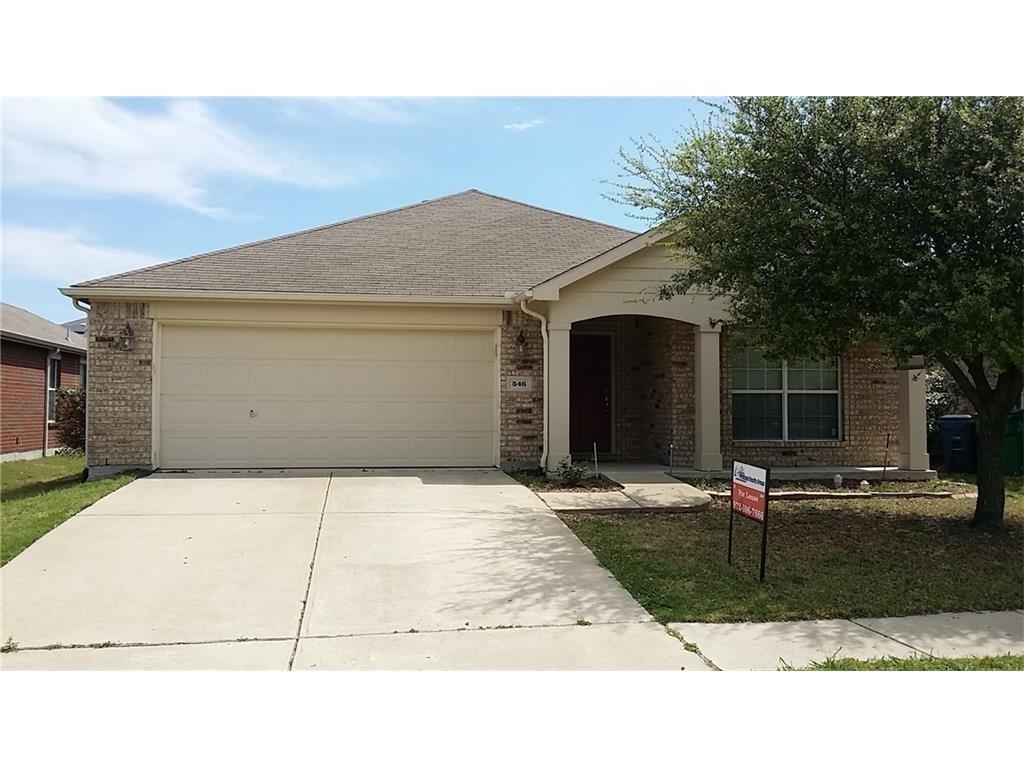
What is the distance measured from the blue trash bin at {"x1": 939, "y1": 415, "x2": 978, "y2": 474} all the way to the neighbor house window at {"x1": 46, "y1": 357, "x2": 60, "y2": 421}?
1898 cm

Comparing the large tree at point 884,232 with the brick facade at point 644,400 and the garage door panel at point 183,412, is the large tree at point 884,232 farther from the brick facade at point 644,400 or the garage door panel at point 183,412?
the garage door panel at point 183,412

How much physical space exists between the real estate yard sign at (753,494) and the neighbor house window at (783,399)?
6166mm

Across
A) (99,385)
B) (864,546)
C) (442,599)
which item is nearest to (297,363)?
(99,385)

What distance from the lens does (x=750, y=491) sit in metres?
6.71

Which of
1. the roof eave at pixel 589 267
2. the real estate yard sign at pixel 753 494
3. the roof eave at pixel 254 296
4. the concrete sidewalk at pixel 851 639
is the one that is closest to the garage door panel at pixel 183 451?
the roof eave at pixel 254 296

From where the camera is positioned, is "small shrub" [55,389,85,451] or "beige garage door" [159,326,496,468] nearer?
"beige garage door" [159,326,496,468]

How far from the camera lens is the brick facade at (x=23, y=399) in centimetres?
1591

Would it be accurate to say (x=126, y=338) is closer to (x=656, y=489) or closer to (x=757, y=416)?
(x=656, y=489)

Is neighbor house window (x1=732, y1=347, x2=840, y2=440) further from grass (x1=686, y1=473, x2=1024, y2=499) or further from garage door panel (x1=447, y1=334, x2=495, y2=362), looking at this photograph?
garage door panel (x1=447, y1=334, x2=495, y2=362)

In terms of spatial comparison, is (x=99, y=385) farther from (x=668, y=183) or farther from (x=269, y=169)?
(x=668, y=183)

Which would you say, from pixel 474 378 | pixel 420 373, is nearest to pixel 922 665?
pixel 474 378

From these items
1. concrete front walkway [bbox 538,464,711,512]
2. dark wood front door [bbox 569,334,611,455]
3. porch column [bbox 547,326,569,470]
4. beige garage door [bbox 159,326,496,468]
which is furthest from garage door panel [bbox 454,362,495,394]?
concrete front walkway [bbox 538,464,711,512]

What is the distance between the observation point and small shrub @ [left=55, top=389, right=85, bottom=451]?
16734 mm

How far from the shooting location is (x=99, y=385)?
11594 mm
